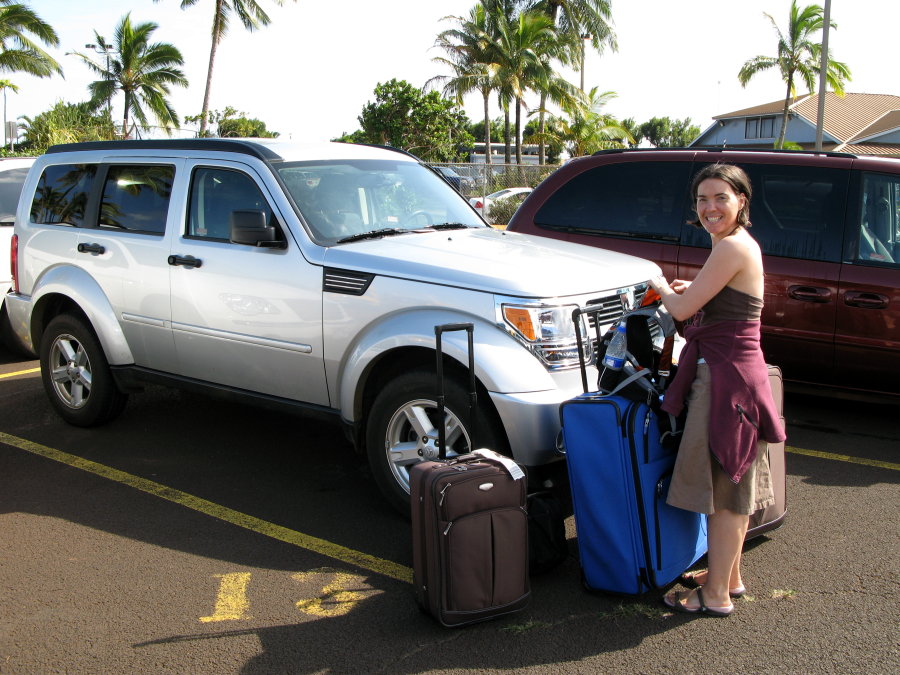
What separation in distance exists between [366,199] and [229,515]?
198 cm

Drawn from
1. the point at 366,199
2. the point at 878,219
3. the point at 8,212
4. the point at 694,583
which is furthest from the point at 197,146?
the point at 878,219

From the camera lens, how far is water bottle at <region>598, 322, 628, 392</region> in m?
3.52

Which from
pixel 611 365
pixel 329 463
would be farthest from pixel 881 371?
pixel 329 463

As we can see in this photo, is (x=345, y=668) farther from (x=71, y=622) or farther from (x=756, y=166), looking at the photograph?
(x=756, y=166)

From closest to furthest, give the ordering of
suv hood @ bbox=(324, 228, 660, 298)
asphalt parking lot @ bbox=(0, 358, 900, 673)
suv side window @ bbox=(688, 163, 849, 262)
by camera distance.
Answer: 1. asphalt parking lot @ bbox=(0, 358, 900, 673)
2. suv hood @ bbox=(324, 228, 660, 298)
3. suv side window @ bbox=(688, 163, 849, 262)

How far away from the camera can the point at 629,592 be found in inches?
139

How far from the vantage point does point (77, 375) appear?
5957mm

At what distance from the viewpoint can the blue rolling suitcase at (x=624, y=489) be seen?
134 inches

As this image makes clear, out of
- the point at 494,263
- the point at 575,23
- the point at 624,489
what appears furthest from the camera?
the point at 575,23

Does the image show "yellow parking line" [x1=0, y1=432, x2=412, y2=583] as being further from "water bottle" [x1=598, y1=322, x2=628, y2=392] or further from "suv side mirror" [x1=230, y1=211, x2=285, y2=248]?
"suv side mirror" [x1=230, y1=211, x2=285, y2=248]

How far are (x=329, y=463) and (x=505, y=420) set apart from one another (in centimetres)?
181

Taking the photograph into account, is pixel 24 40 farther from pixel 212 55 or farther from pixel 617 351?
pixel 617 351

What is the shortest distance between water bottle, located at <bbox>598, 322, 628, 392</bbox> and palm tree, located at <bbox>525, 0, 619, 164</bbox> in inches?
1585

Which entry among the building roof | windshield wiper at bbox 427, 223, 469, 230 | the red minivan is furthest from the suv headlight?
the building roof
